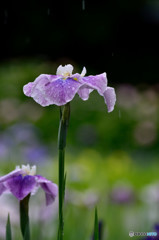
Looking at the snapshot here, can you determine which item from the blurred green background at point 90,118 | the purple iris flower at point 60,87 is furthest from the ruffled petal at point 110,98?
the blurred green background at point 90,118

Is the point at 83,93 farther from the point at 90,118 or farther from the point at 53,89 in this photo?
the point at 90,118

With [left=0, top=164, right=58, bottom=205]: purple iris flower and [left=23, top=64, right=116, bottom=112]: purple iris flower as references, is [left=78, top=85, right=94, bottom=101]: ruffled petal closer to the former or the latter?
[left=23, top=64, right=116, bottom=112]: purple iris flower

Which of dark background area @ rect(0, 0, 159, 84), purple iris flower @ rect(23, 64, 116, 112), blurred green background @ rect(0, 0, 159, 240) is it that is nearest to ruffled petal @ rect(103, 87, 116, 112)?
purple iris flower @ rect(23, 64, 116, 112)

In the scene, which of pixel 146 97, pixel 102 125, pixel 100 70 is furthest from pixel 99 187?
pixel 100 70

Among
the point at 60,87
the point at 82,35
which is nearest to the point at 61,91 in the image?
the point at 60,87

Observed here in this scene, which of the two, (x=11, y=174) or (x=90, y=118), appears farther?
(x=90, y=118)

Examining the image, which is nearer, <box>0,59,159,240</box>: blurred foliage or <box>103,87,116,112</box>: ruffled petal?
<box>103,87,116,112</box>: ruffled petal
